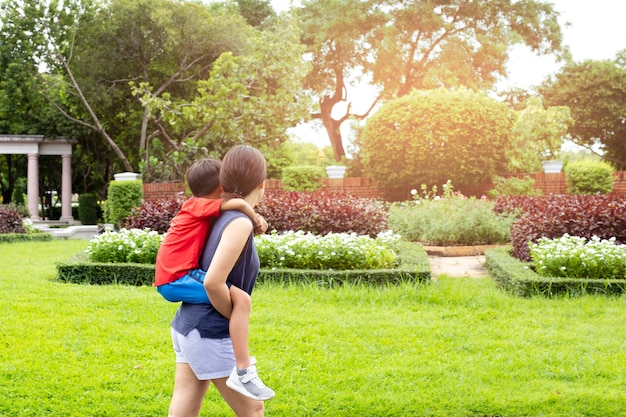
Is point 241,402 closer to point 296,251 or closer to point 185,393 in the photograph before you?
point 185,393

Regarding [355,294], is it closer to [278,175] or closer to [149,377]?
[149,377]

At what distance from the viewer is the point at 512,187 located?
59.6 ft

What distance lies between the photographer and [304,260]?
8.00 metres

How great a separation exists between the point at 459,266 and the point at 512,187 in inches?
369

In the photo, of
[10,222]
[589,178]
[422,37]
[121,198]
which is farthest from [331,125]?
[10,222]

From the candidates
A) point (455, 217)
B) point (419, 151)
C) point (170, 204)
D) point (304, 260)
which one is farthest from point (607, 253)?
point (419, 151)

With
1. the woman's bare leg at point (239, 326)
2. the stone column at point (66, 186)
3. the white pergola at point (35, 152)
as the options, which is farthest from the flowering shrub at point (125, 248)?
the stone column at point (66, 186)

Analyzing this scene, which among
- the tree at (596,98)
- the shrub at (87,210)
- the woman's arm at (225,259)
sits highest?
the tree at (596,98)

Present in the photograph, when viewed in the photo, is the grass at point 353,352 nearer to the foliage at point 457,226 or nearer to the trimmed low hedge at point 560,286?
the trimmed low hedge at point 560,286

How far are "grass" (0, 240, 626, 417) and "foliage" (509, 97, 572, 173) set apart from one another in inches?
560

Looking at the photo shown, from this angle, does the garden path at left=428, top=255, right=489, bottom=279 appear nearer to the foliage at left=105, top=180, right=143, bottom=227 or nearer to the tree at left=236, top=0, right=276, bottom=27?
the foliage at left=105, top=180, right=143, bottom=227

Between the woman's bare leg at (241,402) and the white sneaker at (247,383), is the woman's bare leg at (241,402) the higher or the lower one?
the lower one

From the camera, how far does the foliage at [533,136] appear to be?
2091cm

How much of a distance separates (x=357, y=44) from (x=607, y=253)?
22.4 metres
